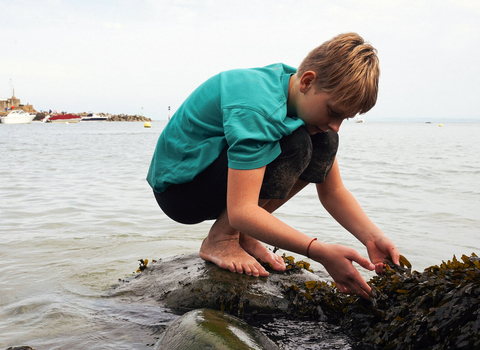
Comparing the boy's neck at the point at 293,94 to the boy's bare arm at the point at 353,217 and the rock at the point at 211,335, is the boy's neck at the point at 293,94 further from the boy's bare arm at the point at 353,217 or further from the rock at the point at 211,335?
the rock at the point at 211,335

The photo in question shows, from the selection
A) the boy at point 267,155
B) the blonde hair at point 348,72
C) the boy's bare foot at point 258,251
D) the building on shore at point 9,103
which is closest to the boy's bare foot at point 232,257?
the boy at point 267,155

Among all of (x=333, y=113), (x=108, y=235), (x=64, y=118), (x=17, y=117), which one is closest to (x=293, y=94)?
(x=333, y=113)

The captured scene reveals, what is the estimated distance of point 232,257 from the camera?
2.81m

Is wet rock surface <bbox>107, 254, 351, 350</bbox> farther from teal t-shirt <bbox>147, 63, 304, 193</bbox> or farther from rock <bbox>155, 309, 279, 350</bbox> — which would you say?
teal t-shirt <bbox>147, 63, 304, 193</bbox>

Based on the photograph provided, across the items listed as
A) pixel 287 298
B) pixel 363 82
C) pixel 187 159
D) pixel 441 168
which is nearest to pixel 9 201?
pixel 187 159

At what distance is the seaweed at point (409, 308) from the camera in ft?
5.98

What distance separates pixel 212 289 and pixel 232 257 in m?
0.25

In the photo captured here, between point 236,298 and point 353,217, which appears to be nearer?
point 236,298

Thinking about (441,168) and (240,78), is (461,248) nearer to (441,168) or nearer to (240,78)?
(240,78)

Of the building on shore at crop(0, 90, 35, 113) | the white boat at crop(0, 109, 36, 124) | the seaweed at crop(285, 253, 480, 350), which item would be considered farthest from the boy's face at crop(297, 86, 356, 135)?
the building on shore at crop(0, 90, 35, 113)

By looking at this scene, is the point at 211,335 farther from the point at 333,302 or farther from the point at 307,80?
the point at 307,80

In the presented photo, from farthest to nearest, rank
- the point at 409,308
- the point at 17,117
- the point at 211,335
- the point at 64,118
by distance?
the point at 64,118 → the point at 17,117 → the point at 409,308 → the point at 211,335

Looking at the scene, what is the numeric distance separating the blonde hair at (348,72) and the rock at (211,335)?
1248 millimetres

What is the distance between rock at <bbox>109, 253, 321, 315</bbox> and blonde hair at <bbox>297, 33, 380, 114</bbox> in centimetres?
121
